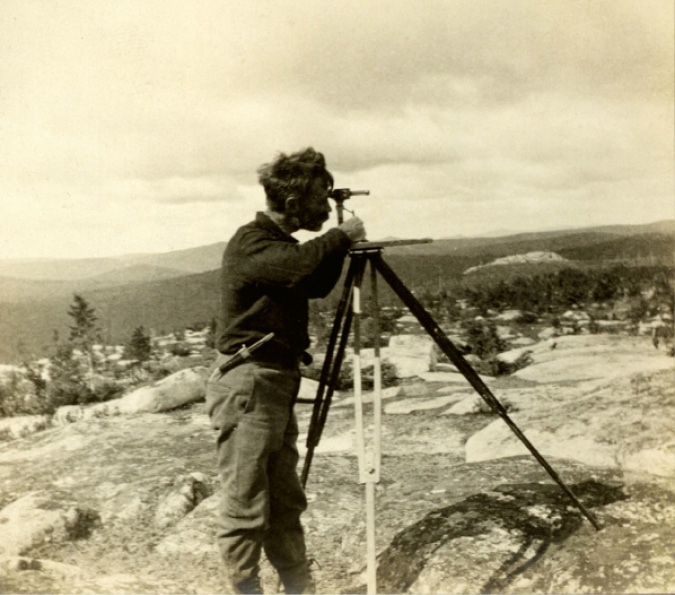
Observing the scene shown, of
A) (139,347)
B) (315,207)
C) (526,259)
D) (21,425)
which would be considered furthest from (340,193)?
(526,259)

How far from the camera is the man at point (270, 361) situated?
96.1 inches

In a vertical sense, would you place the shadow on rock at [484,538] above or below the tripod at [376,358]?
below

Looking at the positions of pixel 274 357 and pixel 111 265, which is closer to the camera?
pixel 274 357

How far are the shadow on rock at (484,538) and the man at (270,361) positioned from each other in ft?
1.70

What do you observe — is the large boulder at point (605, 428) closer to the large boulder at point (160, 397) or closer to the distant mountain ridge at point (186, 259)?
the distant mountain ridge at point (186, 259)

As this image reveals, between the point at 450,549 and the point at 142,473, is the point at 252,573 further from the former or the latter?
the point at 142,473

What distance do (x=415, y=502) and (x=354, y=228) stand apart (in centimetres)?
185

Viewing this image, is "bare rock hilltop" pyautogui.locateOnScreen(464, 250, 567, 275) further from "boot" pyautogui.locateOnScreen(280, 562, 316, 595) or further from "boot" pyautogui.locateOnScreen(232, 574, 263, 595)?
"boot" pyautogui.locateOnScreen(232, 574, 263, 595)

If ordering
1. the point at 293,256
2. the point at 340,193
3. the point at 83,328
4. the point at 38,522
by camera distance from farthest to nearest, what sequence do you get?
the point at 83,328, the point at 38,522, the point at 340,193, the point at 293,256

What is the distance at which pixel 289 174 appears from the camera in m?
2.62

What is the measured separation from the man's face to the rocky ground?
171 cm

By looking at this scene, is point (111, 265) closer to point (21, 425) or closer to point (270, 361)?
point (21, 425)

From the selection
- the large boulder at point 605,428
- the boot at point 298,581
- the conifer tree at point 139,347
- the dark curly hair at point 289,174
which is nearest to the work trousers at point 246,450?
the boot at point 298,581

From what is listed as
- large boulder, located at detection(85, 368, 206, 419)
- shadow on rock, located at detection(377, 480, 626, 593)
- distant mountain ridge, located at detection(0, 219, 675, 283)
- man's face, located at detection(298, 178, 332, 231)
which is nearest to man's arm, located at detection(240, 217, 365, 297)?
man's face, located at detection(298, 178, 332, 231)
